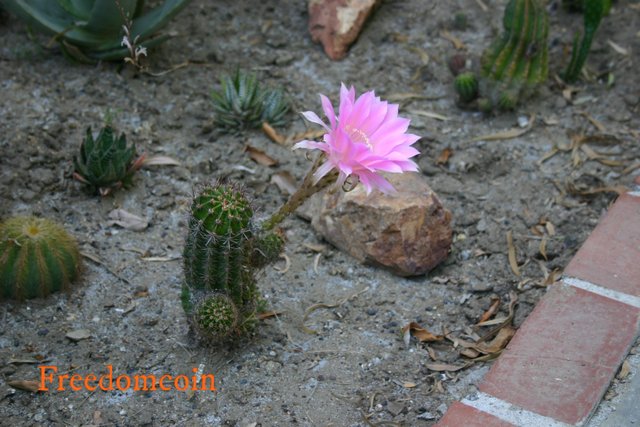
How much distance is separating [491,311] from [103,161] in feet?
5.12

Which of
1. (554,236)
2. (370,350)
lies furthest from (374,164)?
(554,236)

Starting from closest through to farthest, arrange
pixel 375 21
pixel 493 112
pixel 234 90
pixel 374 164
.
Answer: pixel 374 164
pixel 234 90
pixel 493 112
pixel 375 21

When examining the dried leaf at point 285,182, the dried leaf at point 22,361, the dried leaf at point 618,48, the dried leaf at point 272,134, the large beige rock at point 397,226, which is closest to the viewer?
the dried leaf at point 22,361

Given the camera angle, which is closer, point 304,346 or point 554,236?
point 304,346

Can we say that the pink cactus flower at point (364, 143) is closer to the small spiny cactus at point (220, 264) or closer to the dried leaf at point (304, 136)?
the small spiny cactus at point (220, 264)

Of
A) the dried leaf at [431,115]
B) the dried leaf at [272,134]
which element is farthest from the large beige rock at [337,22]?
the dried leaf at [272,134]

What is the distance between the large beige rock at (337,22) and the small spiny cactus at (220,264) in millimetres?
1795

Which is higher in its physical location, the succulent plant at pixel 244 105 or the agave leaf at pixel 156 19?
the agave leaf at pixel 156 19

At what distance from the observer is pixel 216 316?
8.34 ft

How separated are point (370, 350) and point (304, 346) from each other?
22 cm

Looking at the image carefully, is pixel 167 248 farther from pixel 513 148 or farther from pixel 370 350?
pixel 513 148

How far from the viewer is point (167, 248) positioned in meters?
3.22

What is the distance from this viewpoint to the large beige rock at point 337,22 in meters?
4.16

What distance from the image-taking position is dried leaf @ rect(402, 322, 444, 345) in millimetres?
2857
